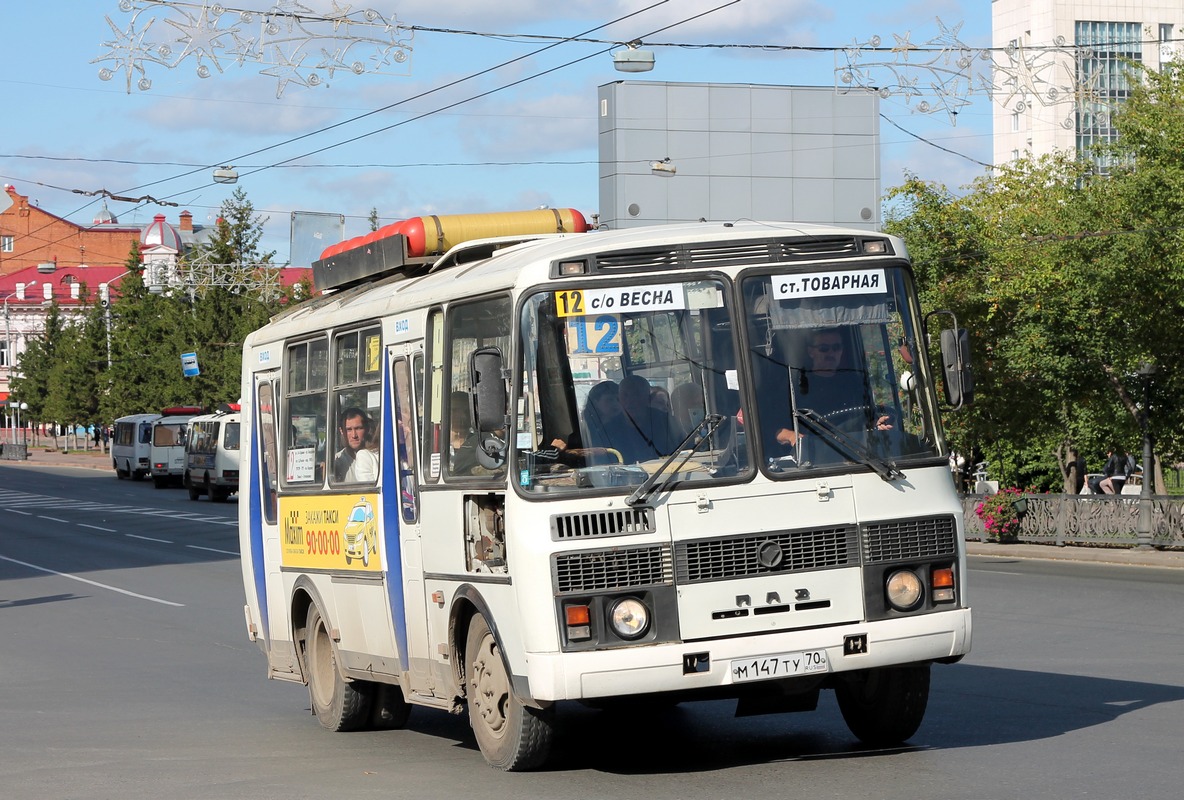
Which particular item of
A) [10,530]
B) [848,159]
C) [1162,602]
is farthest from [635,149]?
[1162,602]

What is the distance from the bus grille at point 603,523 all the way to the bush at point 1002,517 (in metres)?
25.2

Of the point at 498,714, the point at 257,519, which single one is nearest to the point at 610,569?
the point at 498,714

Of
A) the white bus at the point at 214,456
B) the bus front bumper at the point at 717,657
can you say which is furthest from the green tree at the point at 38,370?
the bus front bumper at the point at 717,657

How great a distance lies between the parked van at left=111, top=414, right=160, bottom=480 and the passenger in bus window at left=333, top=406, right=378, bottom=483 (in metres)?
62.3

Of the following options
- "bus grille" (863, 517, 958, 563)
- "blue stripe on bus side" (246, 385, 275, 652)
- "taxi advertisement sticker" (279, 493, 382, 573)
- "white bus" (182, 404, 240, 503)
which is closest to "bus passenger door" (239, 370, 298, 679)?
"blue stripe on bus side" (246, 385, 275, 652)

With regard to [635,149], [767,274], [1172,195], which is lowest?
[767,274]

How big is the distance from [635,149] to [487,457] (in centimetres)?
4637

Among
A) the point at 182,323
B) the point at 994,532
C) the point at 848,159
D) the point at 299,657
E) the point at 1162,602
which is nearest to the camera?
the point at 299,657

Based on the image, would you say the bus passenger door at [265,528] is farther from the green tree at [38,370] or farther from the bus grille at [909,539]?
the green tree at [38,370]

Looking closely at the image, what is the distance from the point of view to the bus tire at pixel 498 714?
8.46 metres

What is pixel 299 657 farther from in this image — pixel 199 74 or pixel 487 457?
pixel 199 74

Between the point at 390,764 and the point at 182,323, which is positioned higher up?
the point at 182,323

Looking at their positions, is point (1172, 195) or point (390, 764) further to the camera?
point (1172, 195)

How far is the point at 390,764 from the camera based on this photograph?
9.44 meters
